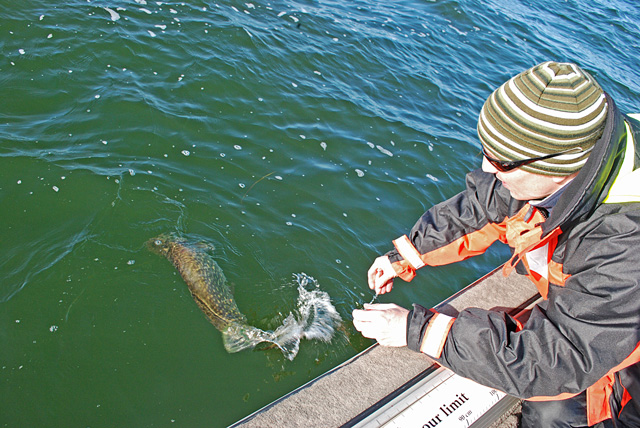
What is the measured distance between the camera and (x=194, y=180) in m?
6.06

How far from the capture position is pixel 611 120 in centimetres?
235

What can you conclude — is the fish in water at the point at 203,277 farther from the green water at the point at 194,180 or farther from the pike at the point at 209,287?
the green water at the point at 194,180

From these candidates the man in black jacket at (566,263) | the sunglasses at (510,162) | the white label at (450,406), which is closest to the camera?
the man in black jacket at (566,263)

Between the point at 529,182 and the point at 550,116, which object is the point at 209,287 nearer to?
the point at 529,182

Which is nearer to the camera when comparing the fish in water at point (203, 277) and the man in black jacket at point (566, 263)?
the man in black jacket at point (566, 263)

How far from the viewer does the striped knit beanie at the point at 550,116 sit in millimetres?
2379

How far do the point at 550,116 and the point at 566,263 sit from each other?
917 millimetres

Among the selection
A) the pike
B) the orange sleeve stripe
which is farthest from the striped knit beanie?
the pike

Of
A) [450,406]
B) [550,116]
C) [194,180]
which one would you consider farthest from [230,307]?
[550,116]

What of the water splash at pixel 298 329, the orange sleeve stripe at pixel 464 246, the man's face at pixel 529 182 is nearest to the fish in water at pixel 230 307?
the water splash at pixel 298 329

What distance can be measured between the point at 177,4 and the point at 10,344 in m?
7.59

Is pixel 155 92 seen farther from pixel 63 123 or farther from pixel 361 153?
pixel 361 153

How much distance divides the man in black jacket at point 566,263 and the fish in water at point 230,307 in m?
1.80

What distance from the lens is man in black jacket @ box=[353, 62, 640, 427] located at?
233cm
